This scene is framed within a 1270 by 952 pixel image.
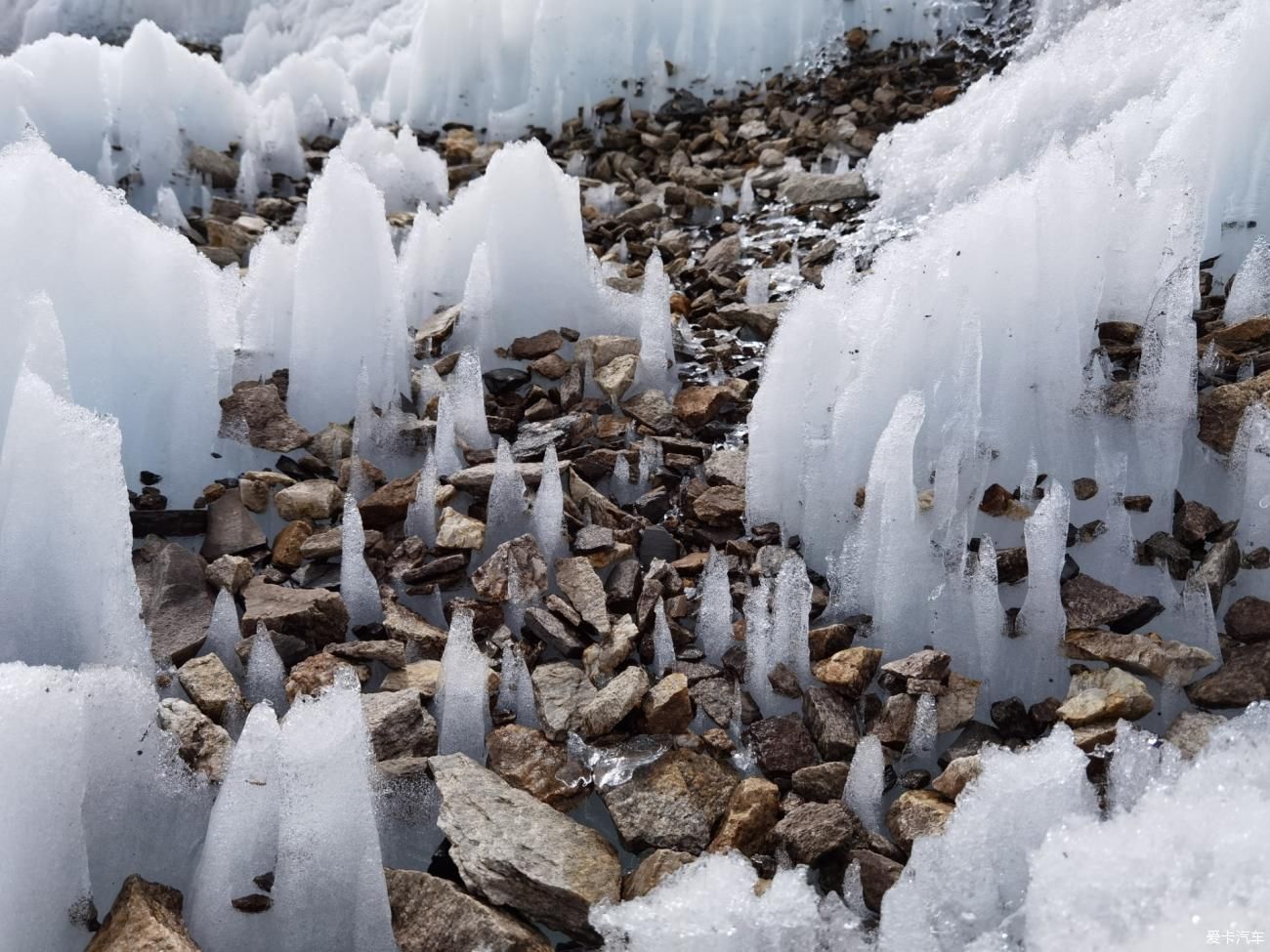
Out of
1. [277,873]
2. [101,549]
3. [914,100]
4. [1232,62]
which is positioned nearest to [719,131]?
[914,100]

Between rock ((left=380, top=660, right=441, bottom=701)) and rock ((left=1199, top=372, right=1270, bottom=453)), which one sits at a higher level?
rock ((left=1199, top=372, right=1270, bottom=453))

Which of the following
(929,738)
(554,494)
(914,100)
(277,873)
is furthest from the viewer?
(914,100)

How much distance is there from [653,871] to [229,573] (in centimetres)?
200

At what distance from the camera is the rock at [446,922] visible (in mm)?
2367

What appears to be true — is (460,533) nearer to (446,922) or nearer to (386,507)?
(386,507)

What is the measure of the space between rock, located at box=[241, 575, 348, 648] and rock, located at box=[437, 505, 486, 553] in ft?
1.55

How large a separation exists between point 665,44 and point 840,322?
328 inches

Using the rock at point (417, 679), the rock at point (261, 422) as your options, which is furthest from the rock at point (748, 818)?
the rock at point (261, 422)

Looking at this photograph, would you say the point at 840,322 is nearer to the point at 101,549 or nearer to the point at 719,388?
the point at 719,388

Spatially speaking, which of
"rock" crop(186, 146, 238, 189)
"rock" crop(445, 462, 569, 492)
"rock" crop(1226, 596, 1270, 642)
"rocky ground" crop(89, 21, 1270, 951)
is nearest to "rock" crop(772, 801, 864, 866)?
"rocky ground" crop(89, 21, 1270, 951)

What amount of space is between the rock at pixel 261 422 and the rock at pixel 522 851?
2.14 meters

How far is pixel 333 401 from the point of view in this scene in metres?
4.76

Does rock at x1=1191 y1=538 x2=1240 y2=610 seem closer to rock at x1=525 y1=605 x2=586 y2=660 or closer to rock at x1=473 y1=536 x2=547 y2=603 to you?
rock at x1=525 y1=605 x2=586 y2=660

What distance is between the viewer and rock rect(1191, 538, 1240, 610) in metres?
3.17
